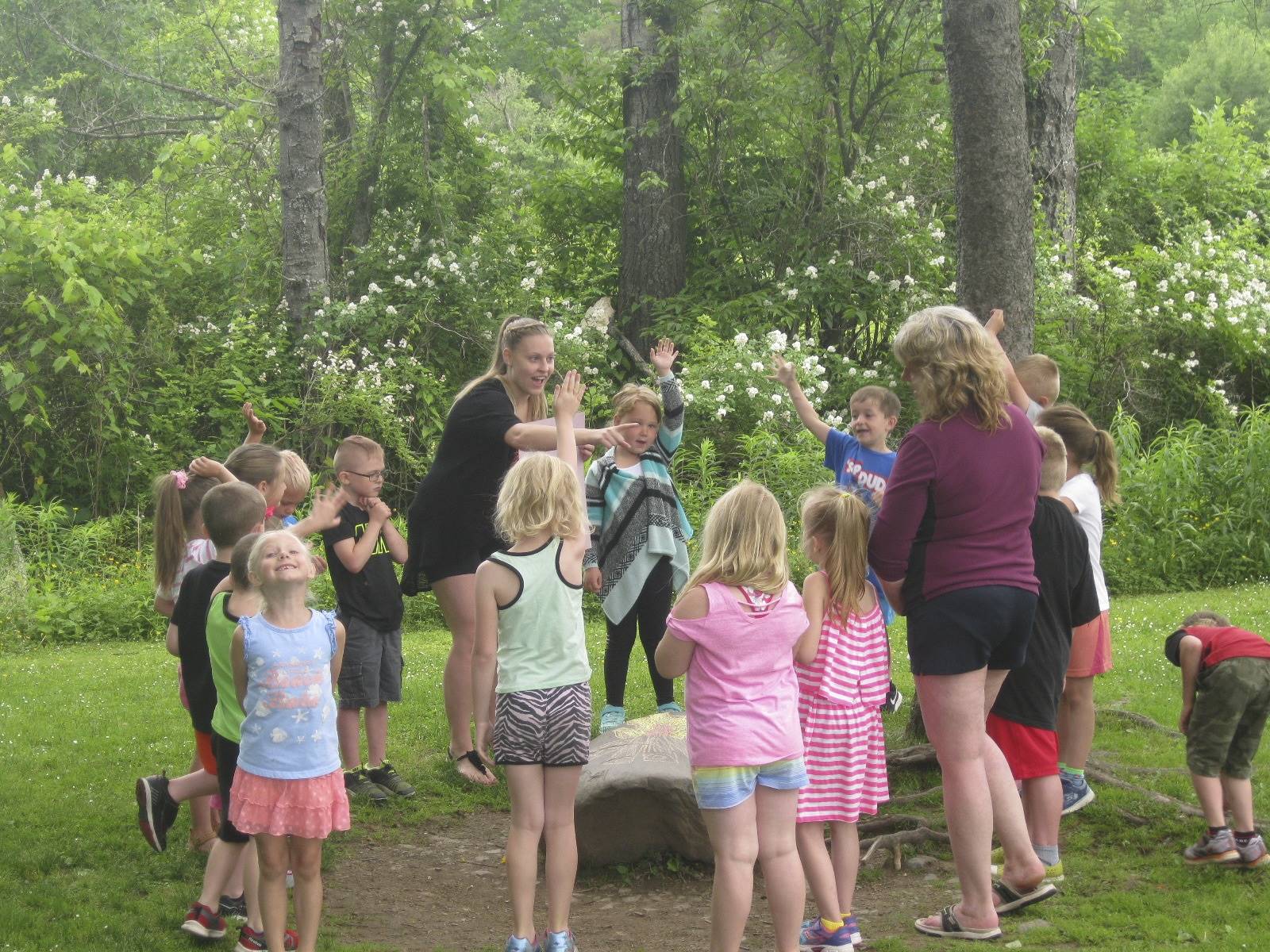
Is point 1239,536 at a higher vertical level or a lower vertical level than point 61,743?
higher

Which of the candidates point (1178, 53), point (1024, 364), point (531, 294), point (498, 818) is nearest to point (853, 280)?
point (531, 294)

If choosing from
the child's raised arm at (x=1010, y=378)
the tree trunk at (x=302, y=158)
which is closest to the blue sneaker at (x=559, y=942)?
the child's raised arm at (x=1010, y=378)

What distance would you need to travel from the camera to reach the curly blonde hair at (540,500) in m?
4.50

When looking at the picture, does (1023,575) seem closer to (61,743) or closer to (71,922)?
(71,922)

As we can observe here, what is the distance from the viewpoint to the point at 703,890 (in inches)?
214

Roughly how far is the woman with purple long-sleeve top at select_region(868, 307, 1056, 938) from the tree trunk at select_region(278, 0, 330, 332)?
1113 centimetres

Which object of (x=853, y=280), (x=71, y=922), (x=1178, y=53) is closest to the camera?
(x=71, y=922)

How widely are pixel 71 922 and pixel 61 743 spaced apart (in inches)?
114

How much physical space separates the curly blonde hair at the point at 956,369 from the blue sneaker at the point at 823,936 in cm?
172

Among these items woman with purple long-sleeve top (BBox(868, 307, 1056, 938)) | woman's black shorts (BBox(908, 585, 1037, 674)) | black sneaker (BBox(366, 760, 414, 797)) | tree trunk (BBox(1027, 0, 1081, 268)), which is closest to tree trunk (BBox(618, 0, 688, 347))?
tree trunk (BBox(1027, 0, 1081, 268))

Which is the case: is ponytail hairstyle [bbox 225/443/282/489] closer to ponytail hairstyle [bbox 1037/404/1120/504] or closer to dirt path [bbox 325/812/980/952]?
dirt path [bbox 325/812/980/952]

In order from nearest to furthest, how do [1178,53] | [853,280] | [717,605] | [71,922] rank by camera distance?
[717,605], [71,922], [853,280], [1178,53]

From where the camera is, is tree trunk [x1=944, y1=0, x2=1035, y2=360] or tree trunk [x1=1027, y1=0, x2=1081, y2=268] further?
tree trunk [x1=1027, y1=0, x2=1081, y2=268]

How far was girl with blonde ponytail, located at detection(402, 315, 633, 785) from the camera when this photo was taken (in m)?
5.84
